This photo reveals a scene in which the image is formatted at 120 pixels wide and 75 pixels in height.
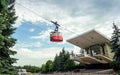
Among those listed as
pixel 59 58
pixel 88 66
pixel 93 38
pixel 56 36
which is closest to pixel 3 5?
pixel 56 36

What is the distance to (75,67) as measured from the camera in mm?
54875

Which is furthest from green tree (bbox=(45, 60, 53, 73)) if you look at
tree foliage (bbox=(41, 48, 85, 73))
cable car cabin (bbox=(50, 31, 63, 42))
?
cable car cabin (bbox=(50, 31, 63, 42))

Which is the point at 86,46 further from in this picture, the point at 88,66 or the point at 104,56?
the point at 104,56

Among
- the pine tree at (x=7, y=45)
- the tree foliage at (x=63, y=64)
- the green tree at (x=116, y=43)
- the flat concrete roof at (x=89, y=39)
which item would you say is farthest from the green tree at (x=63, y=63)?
the pine tree at (x=7, y=45)

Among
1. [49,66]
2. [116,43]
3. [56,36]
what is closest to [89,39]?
[116,43]

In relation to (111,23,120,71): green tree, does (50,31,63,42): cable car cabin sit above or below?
below

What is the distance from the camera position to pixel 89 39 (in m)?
48.8

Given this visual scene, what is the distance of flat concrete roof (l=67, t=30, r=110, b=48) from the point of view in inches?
1771

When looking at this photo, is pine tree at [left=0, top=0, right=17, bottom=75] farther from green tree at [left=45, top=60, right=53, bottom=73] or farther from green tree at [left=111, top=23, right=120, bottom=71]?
green tree at [left=45, top=60, right=53, bottom=73]

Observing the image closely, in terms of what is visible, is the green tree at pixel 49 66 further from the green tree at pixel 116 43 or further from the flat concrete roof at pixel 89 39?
the green tree at pixel 116 43

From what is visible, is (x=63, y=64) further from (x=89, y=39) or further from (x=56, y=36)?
(x=56, y=36)

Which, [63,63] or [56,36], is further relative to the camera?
[63,63]

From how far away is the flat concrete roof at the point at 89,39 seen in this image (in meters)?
45.0

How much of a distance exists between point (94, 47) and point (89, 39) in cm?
424
